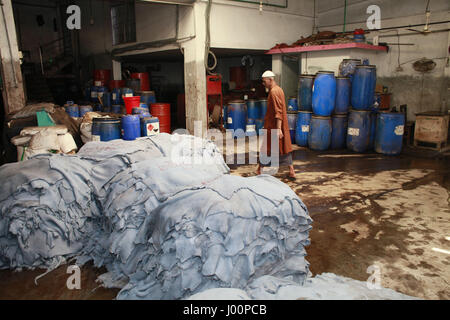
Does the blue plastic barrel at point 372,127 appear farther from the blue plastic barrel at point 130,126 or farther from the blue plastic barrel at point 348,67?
the blue plastic barrel at point 130,126

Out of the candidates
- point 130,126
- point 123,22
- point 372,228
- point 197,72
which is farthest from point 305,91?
point 123,22

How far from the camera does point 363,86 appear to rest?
7.65 metres

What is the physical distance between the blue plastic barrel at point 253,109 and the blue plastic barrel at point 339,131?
2.41 meters

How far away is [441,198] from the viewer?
478cm

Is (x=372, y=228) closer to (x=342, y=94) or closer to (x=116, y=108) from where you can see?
(x=342, y=94)

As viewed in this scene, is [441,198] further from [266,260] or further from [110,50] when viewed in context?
[110,50]

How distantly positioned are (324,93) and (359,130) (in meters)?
1.21

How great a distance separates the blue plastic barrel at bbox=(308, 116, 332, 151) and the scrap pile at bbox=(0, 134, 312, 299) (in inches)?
197

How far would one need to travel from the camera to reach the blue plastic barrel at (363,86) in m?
7.61

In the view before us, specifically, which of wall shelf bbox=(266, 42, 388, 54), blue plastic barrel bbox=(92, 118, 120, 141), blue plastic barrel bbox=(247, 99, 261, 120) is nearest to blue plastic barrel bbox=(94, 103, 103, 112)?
blue plastic barrel bbox=(247, 99, 261, 120)

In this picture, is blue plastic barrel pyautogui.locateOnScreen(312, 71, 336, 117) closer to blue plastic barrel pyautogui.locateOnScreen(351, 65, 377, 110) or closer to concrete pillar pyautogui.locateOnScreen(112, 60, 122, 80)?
blue plastic barrel pyautogui.locateOnScreen(351, 65, 377, 110)

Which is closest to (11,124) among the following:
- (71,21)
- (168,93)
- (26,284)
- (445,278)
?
(26,284)

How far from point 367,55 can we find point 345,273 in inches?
304

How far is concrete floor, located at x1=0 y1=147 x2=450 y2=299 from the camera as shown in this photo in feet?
9.21
